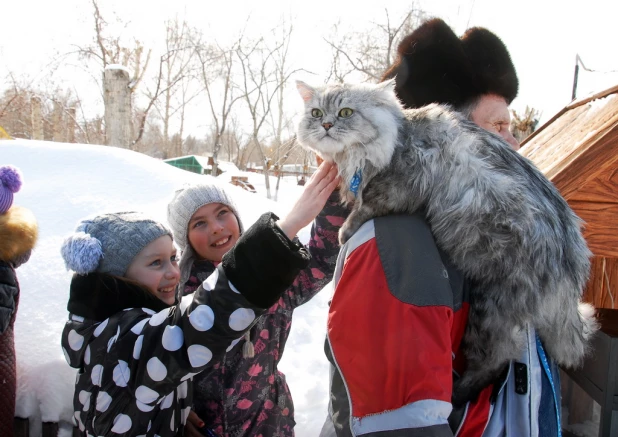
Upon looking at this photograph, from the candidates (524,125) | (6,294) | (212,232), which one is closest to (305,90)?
(212,232)

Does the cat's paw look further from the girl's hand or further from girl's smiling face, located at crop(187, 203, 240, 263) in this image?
girl's smiling face, located at crop(187, 203, 240, 263)

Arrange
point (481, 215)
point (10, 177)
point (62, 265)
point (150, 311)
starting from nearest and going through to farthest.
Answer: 1. point (481, 215)
2. point (150, 311)
3. point (10, 177)
4. point (62, 265)

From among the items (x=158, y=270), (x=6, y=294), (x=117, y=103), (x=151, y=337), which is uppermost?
(x=117, y=103)

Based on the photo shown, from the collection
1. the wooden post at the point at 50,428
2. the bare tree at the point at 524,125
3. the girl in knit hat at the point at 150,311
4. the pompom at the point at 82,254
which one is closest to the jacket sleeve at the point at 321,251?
the girl in knit hat at the point at 150,311

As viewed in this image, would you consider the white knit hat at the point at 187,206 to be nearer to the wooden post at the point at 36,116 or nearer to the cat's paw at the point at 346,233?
the cat's paw at the point at 346,233

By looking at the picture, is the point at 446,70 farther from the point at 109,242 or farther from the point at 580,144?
the point at 109,242

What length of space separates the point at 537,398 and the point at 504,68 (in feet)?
3.49

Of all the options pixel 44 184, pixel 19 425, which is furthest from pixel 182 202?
pixel 44 184

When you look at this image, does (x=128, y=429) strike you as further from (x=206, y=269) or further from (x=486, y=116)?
(x=486, y=116)

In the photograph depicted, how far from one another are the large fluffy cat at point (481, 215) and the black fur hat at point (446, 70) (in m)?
0.27

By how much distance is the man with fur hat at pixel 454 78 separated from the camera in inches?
53.7

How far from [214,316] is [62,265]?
9.60 feet

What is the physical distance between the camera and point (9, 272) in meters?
2.07

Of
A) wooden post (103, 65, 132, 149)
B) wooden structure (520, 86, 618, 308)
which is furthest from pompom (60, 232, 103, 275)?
wooden post (103, 65, 132, 149)
